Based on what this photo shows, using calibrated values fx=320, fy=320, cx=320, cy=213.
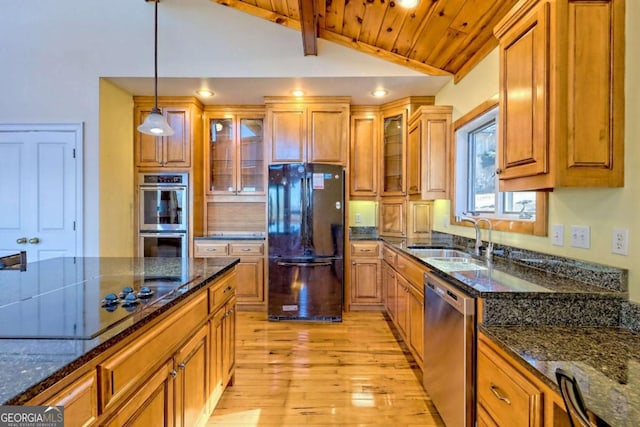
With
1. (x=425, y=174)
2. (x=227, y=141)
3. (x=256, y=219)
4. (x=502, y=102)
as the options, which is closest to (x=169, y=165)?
(x=227, y=141)

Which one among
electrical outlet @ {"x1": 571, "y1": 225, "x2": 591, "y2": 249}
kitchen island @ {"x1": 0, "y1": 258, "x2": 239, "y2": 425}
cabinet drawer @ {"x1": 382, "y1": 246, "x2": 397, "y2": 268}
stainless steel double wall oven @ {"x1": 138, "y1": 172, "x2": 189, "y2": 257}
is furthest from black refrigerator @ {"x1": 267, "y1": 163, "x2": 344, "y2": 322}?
electrical outlet @ {"x1": 571, "y1": 225, "x2": 591, "y2": 249}

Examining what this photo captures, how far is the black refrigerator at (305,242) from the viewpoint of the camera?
346cm

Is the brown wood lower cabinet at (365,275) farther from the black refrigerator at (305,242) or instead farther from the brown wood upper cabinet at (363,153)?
the brown wood upper cabinet at (363,153)

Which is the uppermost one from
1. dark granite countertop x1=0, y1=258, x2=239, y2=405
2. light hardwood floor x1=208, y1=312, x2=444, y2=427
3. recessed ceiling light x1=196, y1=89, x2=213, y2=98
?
recessed ceiling light x1=196, y1=89, x2=213, y2=98

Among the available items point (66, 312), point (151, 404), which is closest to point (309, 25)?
point (66, 312)

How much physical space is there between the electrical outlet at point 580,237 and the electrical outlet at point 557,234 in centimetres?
8

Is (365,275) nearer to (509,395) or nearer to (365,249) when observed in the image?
(365,249)

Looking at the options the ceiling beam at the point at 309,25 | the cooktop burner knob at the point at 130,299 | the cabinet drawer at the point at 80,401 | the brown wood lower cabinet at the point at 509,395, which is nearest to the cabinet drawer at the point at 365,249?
the ceiling beam at the point at 309,25

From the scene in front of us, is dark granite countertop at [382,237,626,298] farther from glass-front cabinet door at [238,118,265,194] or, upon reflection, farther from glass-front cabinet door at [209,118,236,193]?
glass-front cabinet door at [209,118,236,193]

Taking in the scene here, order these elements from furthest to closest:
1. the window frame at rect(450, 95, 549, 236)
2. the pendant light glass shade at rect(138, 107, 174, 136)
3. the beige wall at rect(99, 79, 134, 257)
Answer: the beige wall at rect(99, 79, 134, 257) → the pendant light glass shade at rect(138, 107, 174, 136) → the window frame at rect(450, 95, 549, 236)

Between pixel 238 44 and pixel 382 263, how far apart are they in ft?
9.11

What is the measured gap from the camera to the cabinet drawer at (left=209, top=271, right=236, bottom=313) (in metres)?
1.77

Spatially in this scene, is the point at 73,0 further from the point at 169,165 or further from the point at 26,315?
the point at 26,315

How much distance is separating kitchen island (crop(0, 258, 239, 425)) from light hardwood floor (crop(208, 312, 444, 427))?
28cm
